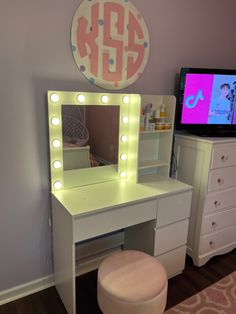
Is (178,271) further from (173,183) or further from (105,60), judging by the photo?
(105,60)

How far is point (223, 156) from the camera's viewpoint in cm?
192

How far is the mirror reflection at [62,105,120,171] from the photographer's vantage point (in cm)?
→ 164

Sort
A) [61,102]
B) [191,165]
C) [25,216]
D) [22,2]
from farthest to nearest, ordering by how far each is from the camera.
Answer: [191,165] → [25,216] → [61,102] → [22,2]

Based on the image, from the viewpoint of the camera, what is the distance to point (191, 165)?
204cm

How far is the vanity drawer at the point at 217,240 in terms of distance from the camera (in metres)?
2.06

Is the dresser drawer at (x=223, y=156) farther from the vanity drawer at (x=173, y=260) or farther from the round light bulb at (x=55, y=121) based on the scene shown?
the round light bulb at (x=55, y=121)

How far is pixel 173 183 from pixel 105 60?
3.33ft

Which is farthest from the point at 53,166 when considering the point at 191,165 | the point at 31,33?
the point at 191,165

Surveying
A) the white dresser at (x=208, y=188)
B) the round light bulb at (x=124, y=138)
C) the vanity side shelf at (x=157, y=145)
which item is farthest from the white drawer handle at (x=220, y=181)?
the round light bulb at (x=124, y=138)

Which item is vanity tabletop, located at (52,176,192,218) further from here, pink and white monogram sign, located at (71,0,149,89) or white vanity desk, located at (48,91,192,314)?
pink and white monogram sign, located at (71,0,149,89)

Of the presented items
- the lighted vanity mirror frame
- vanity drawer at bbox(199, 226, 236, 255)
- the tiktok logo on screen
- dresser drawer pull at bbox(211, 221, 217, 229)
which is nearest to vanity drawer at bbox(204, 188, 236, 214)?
dresser drawer pull at bbox(211, 221, 217, 229)

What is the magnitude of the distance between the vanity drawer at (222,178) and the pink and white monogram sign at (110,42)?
0.96 meters

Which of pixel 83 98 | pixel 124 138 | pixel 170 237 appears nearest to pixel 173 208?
pixel 170 237

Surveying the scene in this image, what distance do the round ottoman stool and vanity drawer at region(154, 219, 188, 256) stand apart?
0.93 feet
